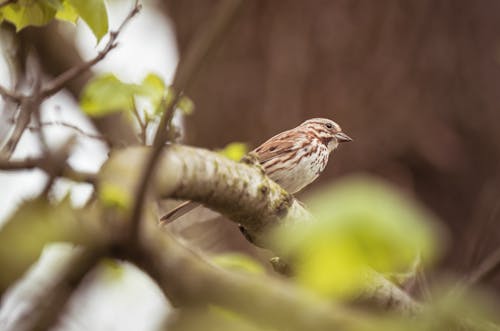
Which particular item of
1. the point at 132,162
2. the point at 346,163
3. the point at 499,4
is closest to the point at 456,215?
the point at 346,163

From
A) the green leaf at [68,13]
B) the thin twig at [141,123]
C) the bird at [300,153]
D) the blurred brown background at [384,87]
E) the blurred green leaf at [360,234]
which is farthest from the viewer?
the blurred brown background at [384,87]

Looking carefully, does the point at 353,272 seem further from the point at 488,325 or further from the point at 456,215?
the point at 456,215

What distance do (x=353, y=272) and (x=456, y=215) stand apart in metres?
5.70

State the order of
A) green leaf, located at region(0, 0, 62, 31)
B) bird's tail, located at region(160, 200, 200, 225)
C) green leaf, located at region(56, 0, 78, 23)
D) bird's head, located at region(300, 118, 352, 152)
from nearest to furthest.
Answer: green leaf, located at region(0, 0, 62, 31), green leaf, located at region(56, 0, 78, 23), bird's tail, located at region(160, 200, 200, 225), bird's head, located at region(300, 118, 352, 152)

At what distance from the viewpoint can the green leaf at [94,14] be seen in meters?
2.89

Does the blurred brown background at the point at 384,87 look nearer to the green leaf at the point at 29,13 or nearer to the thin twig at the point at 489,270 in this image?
the green leaf at the point at 29,13

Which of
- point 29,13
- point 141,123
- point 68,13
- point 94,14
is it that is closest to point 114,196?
point 94,14

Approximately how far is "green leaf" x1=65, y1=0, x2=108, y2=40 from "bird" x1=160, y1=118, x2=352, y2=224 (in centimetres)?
221

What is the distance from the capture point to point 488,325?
3.93 metres

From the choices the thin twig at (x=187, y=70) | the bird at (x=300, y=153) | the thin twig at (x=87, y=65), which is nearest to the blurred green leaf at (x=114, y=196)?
the thin twig at (x=187, y=70)

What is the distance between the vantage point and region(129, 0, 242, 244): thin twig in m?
1.61

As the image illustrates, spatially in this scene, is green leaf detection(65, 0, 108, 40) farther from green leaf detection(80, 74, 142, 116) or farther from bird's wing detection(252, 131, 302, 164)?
bird's wing detection(252, 131, 302, 164)

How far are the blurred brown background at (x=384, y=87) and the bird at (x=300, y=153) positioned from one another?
1.06 m

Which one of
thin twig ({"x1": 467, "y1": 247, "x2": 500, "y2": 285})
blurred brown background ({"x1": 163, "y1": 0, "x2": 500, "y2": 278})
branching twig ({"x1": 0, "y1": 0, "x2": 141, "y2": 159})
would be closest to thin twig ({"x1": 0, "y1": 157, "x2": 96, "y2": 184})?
branching twig ({"x1": 0, "y1": 0, "x2": 141, "y2": 159})
